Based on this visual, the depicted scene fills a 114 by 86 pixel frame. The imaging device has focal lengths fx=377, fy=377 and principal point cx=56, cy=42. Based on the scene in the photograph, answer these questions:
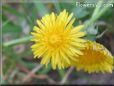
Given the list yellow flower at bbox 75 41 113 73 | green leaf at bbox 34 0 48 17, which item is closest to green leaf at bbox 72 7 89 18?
yellow flower at bbox 75 41 113 73

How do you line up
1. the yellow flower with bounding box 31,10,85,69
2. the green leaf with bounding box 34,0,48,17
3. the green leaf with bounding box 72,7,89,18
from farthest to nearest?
the green leaf with bounding box 34,0,48,17 < the green leaf with bounding box 72,7,89,18 < the yellow flower with bounding box 31,10,85,69

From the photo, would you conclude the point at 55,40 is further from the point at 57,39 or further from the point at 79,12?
the point at 79,12

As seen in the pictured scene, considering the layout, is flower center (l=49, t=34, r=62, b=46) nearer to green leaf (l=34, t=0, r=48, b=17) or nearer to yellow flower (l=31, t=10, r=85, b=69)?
yellow flower (l=31, t=10, r=85, b=69)

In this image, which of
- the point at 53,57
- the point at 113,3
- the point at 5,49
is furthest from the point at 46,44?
the point at 5,49

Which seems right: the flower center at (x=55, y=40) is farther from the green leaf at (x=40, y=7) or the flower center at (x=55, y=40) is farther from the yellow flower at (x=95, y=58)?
the green leaf at (x=40, y=7)

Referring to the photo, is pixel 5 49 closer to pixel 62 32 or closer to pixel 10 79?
pixel 10 79

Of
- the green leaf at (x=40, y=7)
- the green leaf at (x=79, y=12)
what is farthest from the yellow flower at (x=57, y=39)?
the green leaf at (x=40, y=7)
